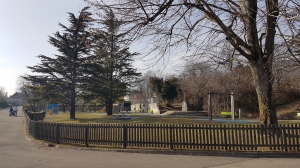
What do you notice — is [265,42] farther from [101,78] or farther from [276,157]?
[101,78]

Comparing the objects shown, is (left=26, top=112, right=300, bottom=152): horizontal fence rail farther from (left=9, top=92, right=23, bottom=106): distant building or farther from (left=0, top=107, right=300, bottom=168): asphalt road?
(left=9, top=92, right=23, bottom=106): distant building

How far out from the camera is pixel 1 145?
14891 mm

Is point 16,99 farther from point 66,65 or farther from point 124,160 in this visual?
point 124,160

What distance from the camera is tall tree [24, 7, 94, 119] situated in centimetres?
3447

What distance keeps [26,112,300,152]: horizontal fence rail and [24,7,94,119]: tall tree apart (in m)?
21.9

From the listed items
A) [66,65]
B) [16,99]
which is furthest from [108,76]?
[16,99]

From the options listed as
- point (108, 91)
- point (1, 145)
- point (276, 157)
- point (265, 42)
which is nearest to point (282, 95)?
point (108, 91)

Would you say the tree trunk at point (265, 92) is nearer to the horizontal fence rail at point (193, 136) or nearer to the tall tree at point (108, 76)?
the horizontal fence rail at point (193, 136)

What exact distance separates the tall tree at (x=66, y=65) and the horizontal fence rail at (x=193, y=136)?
21857 millimetres

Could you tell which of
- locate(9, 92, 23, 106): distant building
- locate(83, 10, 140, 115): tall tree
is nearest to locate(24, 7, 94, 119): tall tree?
locate(83, 10, 140, 115): tall tree

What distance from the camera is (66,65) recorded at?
34219 mm

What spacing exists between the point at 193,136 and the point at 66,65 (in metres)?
25.7

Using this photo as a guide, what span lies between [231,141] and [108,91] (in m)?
26.0

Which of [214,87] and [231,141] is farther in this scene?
[214,87]
